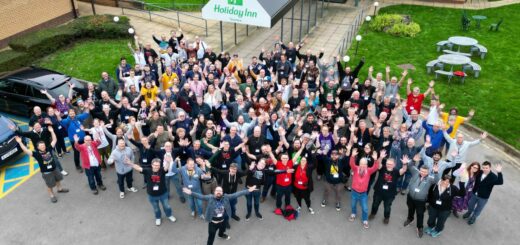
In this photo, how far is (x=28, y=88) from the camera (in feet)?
38.7

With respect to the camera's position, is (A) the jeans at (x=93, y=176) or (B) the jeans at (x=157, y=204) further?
(A) the jeans at (x=93, y=176)

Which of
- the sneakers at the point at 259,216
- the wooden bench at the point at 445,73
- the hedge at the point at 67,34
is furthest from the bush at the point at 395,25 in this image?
the sneakers at the point at 259,216

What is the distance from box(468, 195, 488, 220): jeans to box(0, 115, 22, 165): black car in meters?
11.4

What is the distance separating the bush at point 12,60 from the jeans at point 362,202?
1433cm

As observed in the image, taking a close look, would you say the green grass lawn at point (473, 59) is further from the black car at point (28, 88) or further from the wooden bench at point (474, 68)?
the black car at point (28, 88)

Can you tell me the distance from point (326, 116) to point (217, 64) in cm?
453

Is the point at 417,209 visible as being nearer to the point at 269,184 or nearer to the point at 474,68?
the point at 269,184

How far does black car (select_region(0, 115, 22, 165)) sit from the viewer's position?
9930 millimetres

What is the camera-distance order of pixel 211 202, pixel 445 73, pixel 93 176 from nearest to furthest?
1. pixel 211 202
2. pixel 93 176
3. pixel 445 73

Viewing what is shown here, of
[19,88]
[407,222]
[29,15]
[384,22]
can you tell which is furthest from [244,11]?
[29,15]

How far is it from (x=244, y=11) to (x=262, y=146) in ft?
23.7

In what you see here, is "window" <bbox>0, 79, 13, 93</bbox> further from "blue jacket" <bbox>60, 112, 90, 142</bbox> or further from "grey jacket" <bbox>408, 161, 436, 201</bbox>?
"grey jacket" <bbox>408, 161, 436, 201</bbox>

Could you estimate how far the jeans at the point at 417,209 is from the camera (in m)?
7.80

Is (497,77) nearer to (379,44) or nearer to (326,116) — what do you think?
(379,44)
